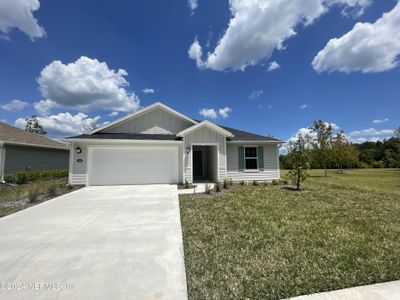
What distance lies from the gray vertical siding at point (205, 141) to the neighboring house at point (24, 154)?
11.9 metres

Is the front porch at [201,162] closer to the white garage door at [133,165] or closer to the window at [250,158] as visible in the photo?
the window at [250,158]

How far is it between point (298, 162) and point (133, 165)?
9439 millimetres

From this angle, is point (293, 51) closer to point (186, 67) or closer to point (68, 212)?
point (186, 67)

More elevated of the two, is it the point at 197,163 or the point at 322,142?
the point at 322,142

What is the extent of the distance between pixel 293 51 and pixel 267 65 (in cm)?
221

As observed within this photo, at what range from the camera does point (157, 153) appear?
41.5 feet

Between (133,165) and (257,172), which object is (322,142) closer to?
(257,172)

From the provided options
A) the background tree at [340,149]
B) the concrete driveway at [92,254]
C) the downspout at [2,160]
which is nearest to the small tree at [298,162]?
the concrete driveway at [92,254]

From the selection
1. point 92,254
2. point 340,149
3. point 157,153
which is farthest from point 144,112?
point 340,149

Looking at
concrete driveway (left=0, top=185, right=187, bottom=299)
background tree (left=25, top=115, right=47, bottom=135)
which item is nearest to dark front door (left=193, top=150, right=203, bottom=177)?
concrete driveway (left=0, top=185, right=187, bottom=299)

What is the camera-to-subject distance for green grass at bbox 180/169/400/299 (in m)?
2.77

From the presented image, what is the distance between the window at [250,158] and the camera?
13750 mm

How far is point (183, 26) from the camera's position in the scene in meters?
13.3

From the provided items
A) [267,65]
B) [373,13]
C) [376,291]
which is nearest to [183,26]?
[267,65]
